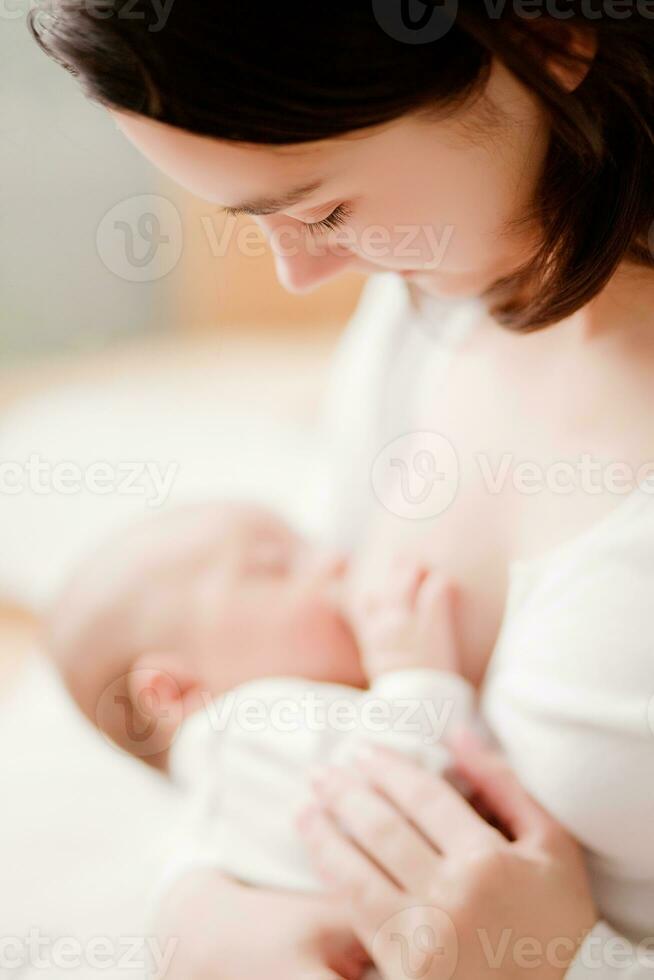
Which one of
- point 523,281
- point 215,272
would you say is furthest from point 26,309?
point 523,281

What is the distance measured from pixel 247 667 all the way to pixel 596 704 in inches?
13.2

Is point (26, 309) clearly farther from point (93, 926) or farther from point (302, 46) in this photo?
point (302, 46)

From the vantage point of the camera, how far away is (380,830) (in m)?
0.65

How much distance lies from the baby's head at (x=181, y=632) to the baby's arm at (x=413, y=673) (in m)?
0.06

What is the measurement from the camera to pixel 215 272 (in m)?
1.33

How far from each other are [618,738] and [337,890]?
0.21m

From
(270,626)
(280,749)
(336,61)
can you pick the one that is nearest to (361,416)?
(270,626)

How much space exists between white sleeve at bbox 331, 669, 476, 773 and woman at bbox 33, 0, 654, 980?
0.02 metres
